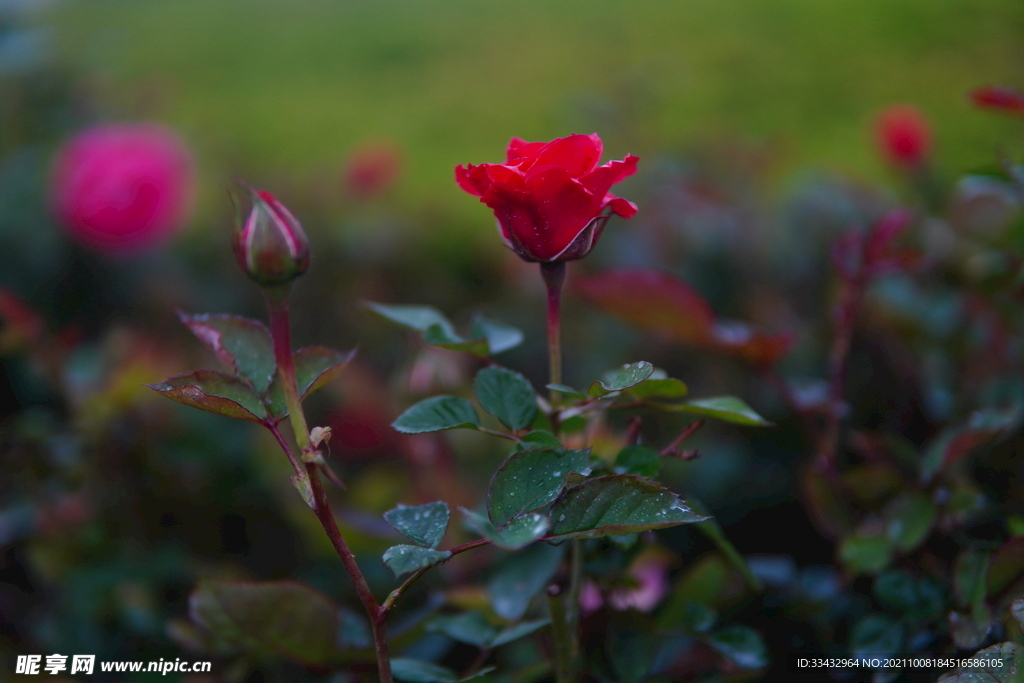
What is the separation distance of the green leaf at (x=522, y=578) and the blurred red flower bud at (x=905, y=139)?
0.64 m

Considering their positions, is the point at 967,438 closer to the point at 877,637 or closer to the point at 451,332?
the point at 877,637

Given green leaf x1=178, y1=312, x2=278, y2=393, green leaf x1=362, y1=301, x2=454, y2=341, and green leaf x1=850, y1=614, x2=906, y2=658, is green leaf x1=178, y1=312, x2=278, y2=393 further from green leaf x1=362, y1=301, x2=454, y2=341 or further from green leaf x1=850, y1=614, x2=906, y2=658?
green leaf x1=850, y1=614, x2=906, y2=658

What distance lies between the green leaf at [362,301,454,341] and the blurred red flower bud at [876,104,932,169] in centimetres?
63

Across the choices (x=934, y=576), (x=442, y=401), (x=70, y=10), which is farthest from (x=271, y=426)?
(x=70, y=10)

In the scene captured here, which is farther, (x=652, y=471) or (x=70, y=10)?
(x=70, y=10)

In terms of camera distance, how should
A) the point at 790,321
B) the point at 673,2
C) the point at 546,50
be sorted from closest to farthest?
the point at 790,321 → the point at 546,50 → the point at 673,2

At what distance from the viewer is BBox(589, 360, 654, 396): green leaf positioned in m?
0.29

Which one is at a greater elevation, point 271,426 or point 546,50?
point 271,426

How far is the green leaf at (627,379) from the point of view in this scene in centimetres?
29

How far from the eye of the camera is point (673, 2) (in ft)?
5.71

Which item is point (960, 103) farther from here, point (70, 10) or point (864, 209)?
point (70, 10)

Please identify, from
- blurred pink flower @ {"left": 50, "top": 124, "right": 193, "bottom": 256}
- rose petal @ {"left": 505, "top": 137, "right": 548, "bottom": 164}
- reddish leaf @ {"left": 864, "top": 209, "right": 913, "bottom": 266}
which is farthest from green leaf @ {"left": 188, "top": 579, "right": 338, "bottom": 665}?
blurred pink flower @ {"left": 50, "top": 124, "right": 193, "bottom": 256}

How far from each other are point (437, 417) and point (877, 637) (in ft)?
0.81

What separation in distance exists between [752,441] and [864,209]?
287 millimetres
